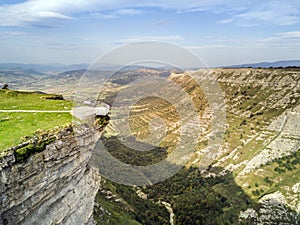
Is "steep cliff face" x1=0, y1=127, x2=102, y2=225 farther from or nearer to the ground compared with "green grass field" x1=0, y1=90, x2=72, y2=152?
nearer to the ground

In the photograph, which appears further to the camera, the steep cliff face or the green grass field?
the green grass field

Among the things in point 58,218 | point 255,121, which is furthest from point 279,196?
point 58,218

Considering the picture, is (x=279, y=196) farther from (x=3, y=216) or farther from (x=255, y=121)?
(x=3, y=216)

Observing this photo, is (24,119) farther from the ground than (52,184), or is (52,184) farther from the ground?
(24,119)

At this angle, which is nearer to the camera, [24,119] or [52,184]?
[52,184]
